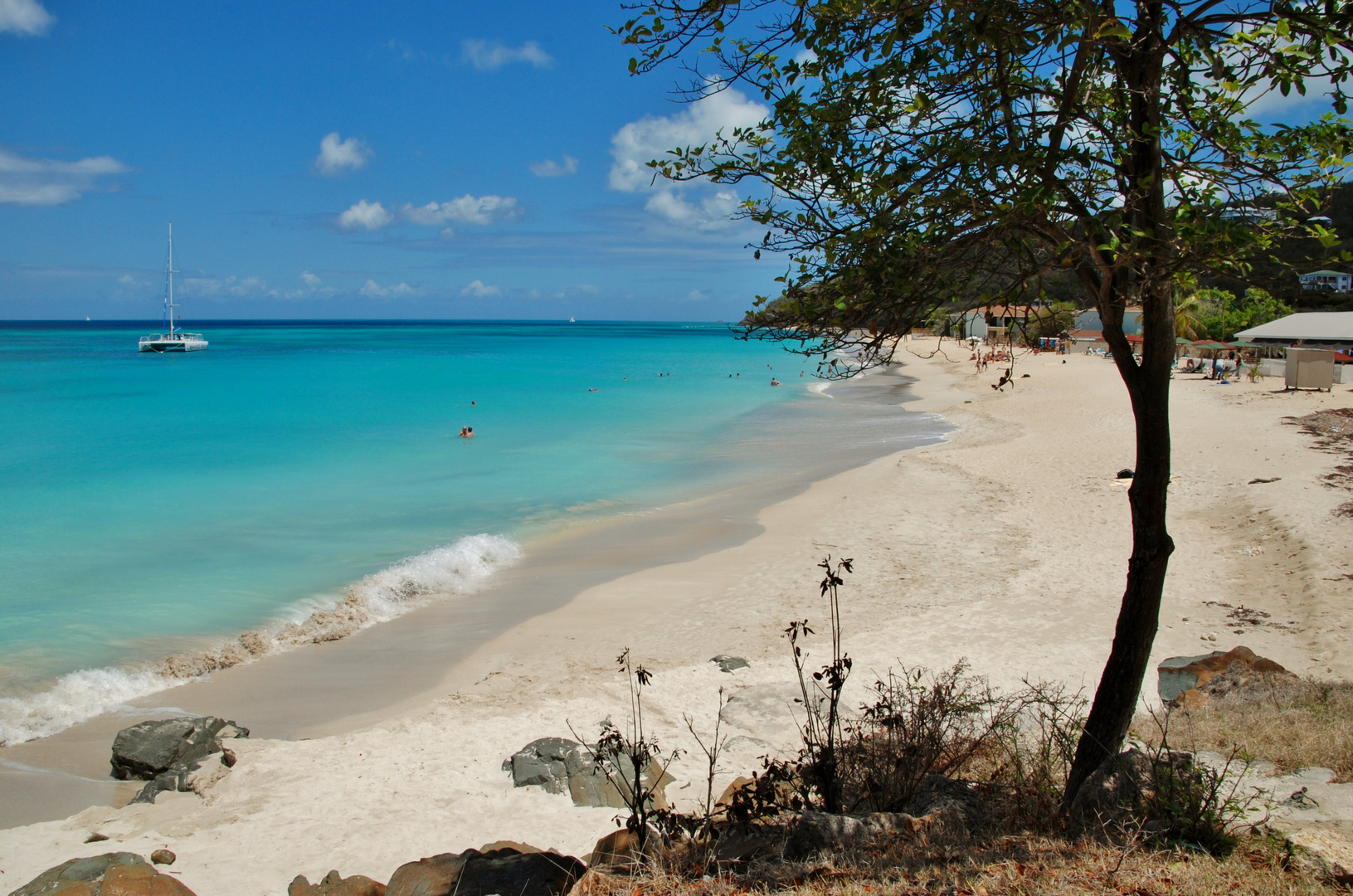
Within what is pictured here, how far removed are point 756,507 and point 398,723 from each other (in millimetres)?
9433

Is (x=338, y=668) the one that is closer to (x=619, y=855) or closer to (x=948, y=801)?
(x=619, y=855)

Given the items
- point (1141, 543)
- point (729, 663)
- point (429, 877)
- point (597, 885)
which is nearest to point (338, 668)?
point (729, 663)

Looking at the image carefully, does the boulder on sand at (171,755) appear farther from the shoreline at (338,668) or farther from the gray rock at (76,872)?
the gray rock at (76,872)

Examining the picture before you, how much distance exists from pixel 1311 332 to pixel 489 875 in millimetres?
47377

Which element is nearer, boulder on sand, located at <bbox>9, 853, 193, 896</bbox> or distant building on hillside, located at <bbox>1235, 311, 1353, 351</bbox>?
boulder on sand, located at <bbox>9, 853, 193, 896</bbox>

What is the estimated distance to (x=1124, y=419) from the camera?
73.8 feet

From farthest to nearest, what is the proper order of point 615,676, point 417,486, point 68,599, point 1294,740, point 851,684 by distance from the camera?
point 417,486
point 68,599
point 615,676
point 851,684
point 1294,740

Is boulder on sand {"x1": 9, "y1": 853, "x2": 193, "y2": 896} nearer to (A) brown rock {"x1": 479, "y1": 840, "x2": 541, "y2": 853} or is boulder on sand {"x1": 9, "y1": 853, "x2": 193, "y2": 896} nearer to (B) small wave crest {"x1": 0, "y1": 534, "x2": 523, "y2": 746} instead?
(A) brown rock {"x1": 479, "y1": 840, "x2": 541, "y2": 853}

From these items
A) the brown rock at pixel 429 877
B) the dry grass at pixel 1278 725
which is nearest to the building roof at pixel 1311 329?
the dry grass at pixel 1278 725

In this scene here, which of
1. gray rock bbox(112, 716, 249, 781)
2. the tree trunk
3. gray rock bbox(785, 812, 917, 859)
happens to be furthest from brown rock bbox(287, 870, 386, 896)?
the tree trunk

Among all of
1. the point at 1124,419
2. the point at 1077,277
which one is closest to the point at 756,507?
the point at 1077,277

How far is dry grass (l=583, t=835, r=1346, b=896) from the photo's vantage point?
2.93 meters

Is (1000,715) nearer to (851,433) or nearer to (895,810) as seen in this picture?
(895,810)

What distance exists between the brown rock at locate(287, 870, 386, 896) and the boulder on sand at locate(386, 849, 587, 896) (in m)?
0.24
